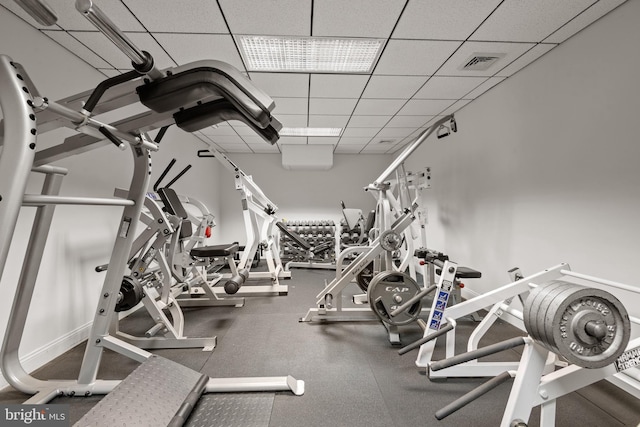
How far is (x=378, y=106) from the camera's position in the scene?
11.3 ft

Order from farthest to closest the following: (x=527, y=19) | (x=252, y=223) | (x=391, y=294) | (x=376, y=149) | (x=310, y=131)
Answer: (x=376, y=149)
(x=310, y=131)
(x=252, y=223)
(x=391, y=294)
(x=527, y=19)

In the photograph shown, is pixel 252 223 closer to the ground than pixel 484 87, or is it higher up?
closer to the ground

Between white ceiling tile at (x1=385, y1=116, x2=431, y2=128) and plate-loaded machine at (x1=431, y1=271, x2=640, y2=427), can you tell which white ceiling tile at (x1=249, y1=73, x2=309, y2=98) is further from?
plate-loaded machine at (x1=431, y1=271, x2=640, y2=427)

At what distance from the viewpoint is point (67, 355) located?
7.07ft

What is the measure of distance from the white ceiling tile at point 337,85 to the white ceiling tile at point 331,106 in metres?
0.12

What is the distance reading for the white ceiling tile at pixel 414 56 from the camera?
2139mm

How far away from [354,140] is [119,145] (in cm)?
454

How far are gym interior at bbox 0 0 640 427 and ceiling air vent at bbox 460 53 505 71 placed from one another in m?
0.02

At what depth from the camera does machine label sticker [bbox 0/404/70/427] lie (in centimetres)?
125

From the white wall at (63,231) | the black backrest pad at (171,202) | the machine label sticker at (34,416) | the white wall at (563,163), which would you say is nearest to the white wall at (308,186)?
the white wall at (563,163)

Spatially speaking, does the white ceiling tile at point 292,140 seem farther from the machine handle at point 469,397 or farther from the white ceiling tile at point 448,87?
the machine handle at point 469,397

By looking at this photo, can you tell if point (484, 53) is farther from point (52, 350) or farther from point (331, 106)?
point (52, 350)

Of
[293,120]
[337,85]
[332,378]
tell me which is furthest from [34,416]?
[293,120]

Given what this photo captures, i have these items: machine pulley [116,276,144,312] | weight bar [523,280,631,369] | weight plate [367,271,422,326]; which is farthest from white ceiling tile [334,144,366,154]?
weight bar [523,280,631,369]
